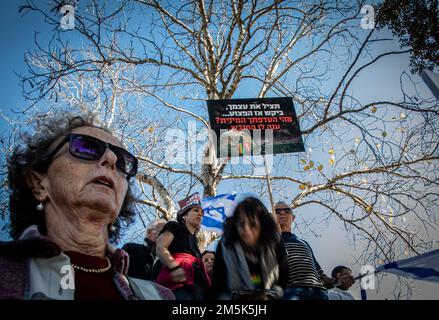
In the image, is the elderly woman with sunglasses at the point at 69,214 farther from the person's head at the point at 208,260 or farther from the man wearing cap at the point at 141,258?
the person's head at the point at 208,260

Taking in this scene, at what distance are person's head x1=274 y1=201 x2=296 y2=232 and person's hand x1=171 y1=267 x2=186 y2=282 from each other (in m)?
1.48

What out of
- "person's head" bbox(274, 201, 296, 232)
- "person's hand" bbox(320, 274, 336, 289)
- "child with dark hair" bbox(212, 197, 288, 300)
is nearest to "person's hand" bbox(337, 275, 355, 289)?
"person's hand" bbox(320, 274, 336, 289)

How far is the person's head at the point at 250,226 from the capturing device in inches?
103

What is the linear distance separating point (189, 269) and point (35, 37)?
376 centimetres

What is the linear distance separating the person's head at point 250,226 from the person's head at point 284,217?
49.0 inches

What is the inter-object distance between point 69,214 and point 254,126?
12.5ft

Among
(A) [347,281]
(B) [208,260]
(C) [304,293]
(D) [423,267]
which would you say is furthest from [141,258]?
(D) [423,267]

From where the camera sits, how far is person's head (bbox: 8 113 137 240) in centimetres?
170

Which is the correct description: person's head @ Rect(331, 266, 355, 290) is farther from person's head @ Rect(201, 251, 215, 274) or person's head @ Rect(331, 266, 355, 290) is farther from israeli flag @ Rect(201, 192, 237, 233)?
israeli flag @ Rect(201, 192, 237, 233)

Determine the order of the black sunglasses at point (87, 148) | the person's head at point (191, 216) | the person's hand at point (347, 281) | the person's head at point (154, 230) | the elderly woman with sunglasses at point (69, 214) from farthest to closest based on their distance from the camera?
the person's head at point (154, 230) → the person's hand at point (347, 281) → the person's head at point (191, 216) → the black sunglasses at point (87, 148) → the elderly woman with sunglasses at point (69, 214)

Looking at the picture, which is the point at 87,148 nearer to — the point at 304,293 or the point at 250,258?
the point at 250,258

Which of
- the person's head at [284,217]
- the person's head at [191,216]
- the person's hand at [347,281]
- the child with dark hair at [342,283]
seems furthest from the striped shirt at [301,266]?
the person's hand at [347,281]

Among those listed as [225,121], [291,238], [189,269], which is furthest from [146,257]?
[225,121]

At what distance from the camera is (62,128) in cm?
206
